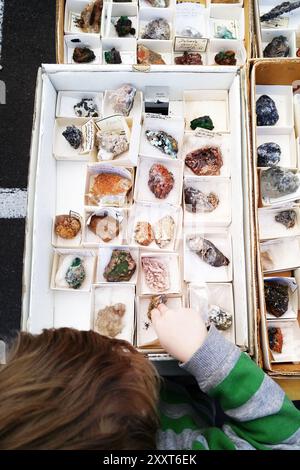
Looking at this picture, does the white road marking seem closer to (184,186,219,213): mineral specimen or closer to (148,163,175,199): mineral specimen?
(148,163,175,199): mineral specimen

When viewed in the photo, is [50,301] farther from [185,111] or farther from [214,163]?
[185,111]

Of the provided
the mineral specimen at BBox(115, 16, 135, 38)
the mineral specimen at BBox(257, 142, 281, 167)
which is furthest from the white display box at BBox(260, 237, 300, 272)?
the mineral specimen at BBox(115, 16, 135, 38)

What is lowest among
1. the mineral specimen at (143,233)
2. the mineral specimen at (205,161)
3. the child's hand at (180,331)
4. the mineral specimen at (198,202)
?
the child's hand at (180,331)

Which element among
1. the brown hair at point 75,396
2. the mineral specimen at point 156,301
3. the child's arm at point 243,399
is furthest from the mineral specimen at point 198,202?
the brown hair at point 75,396

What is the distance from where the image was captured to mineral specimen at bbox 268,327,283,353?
1458 mm

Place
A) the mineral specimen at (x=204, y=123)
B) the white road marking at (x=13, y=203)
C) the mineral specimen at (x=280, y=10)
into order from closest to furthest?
the mineral specimen at (x=204, y=123) < the mineral specimen at (x=280, y=10) < the white road marking at (x=13, y=203)

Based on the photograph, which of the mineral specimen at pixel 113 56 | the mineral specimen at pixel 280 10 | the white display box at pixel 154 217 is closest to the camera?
the white display box at pixel 154 217

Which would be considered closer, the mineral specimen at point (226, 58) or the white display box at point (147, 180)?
the white display box at point (147, 180)

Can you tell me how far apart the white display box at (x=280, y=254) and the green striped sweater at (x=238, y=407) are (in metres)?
0.52

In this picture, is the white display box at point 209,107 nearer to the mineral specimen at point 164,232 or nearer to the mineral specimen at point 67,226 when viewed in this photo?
the mineral specimen at point 164,232

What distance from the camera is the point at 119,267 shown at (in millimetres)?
1426

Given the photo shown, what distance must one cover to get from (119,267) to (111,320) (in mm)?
173

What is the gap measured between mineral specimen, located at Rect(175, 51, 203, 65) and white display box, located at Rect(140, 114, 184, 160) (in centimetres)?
31

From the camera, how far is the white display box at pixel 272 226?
60.7 inches
